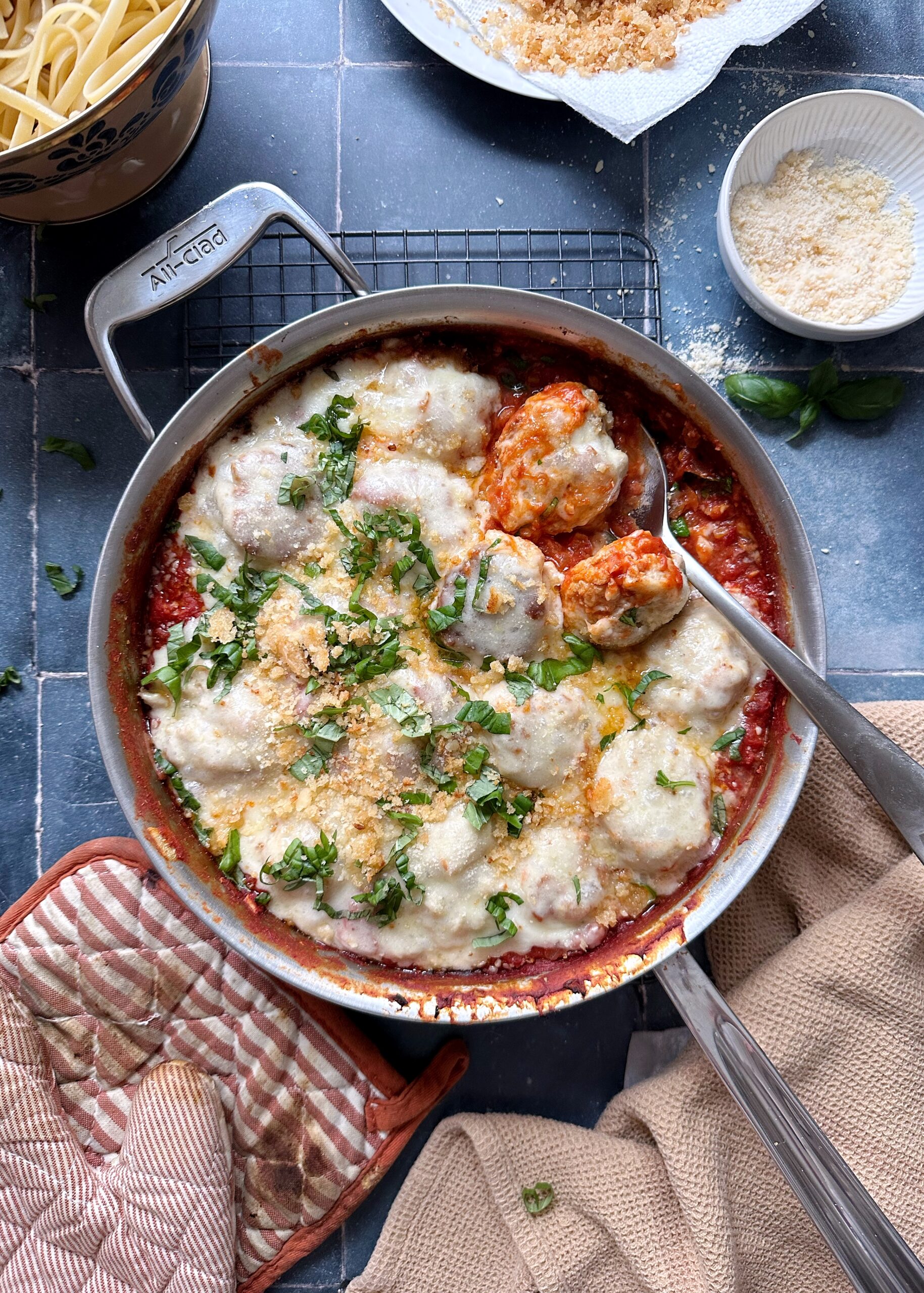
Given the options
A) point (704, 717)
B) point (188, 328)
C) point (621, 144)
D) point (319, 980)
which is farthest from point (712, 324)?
point (319, 980)

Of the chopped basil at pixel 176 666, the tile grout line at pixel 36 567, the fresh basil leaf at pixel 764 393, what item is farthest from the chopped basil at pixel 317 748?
the fresh basil leaf at pixel 764 393

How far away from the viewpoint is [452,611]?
2.34 meters

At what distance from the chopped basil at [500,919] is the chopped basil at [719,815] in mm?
541

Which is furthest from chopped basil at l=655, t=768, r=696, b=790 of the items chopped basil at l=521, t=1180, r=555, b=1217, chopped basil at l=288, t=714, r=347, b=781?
chopped basil at l=521, t=1180, r=555, b=1217

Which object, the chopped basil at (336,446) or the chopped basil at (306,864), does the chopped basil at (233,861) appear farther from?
the chopped basil at (336,446)

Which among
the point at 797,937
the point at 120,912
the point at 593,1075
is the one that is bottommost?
the point at 593,1075

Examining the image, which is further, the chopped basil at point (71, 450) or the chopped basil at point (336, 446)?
the chopped basil at point (71, 450)

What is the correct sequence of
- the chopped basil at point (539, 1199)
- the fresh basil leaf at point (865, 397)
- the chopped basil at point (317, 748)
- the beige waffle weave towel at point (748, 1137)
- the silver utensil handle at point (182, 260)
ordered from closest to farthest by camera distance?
the silver utensil handle at point (182, 260)
the chopped basil at point (317, 748)
the beige waffle weave towel at point (748, 1137)
the chopped basil at point (539, 1199)
the fresh basil leaf at point (865, 397)

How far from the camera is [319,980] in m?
2.35

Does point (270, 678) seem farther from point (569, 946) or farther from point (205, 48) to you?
point (205, 48)

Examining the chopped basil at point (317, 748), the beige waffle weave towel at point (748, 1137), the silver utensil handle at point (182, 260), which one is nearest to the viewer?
the silver utensil handle at point (182, 260)

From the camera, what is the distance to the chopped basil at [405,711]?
2.32 meters

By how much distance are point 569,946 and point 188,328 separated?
2021mm

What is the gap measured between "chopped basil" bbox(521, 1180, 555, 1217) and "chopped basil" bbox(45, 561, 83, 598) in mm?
2197
